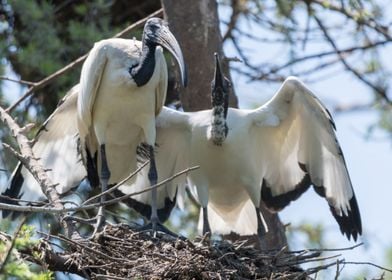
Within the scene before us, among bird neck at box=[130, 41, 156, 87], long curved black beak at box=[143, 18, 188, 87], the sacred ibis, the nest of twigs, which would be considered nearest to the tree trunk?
the sacred ibis

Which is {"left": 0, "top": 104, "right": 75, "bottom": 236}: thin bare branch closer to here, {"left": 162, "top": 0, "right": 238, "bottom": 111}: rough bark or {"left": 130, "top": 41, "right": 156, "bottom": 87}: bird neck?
Answer: {"left": 130, "top": 41, "right": 156, "bottom": 87}: bird neck

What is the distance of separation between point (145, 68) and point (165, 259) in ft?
3.95

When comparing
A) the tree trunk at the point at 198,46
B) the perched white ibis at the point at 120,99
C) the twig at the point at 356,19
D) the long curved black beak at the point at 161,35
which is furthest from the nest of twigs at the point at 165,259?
the twig at the point at 356,19

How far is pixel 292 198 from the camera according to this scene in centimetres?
683

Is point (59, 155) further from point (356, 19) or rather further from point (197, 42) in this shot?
point (356, 19)

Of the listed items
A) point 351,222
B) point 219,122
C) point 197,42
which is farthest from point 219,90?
point 351,222

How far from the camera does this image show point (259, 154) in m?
6.75

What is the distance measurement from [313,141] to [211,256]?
1419 millimetres

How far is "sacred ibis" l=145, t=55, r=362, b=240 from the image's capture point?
6332 mm

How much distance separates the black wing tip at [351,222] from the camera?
6457 mm

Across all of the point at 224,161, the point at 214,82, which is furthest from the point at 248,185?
the point at 214,82

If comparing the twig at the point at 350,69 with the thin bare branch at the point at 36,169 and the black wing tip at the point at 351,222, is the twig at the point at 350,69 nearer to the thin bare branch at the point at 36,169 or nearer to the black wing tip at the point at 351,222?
the black wing tip at the point at 351,222

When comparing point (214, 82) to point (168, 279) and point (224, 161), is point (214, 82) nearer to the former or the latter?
point (224, 161)

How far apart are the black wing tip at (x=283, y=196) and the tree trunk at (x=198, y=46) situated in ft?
0.35
